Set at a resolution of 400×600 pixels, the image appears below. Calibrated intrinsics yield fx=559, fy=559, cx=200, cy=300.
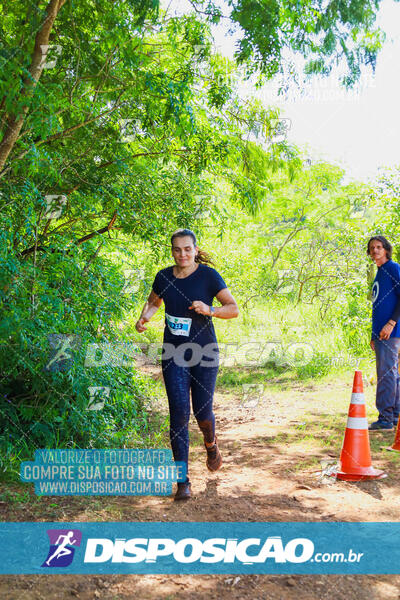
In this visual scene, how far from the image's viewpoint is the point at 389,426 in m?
5.91

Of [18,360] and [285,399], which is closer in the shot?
[18,360]

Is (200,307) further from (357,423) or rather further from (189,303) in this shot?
(357,423)

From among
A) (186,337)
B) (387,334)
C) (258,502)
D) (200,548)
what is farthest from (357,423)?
(200,548)

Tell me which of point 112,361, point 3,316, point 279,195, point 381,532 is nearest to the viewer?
point 381,532

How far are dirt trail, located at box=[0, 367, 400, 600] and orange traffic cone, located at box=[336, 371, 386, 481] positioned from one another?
104 millimetres

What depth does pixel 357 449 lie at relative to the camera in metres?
4.65

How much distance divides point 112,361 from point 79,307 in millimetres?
738

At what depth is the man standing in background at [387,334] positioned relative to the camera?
5.89 m

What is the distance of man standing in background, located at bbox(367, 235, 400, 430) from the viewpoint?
5887mm

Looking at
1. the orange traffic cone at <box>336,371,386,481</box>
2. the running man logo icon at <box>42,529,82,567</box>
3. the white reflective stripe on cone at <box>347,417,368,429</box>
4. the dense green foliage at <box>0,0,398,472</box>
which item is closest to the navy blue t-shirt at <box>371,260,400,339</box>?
the orange traffic cone at <box>336,371,386,481</box>

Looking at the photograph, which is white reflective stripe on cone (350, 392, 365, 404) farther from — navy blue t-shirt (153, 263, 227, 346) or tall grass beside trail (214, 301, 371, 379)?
tall grass beside trail (214, 301, 371, 379)

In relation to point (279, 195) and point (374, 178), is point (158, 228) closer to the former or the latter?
point (374, 178)

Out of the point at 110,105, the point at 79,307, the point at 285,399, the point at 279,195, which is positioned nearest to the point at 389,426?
the point at 285,399

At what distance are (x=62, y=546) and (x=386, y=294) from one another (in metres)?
4.14
